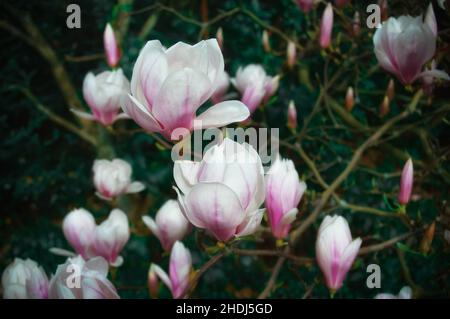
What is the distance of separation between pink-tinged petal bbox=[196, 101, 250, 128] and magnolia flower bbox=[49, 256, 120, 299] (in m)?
0.19

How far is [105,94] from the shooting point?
730 millimetres

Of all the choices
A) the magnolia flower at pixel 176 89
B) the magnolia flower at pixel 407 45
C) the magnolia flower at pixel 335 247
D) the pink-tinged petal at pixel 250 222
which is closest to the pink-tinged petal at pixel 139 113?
the magnolia flower at pixel 176 89

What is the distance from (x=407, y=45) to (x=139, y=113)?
0.37m

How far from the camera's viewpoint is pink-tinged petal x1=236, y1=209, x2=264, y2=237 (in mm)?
422

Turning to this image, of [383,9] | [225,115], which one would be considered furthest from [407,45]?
[225,115]

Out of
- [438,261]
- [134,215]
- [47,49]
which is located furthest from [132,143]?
[438,261]

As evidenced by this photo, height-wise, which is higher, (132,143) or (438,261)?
(132,143)

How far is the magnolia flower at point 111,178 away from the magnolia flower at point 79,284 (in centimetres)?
27

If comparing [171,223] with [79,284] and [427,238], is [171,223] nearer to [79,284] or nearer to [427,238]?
[79,284]

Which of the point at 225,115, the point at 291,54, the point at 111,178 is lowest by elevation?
the point at 111,178

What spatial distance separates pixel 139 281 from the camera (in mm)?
983

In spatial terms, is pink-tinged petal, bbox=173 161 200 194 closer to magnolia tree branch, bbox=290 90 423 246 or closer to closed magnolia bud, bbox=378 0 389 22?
magnolia tree branch, bbox=290 90 423 246
